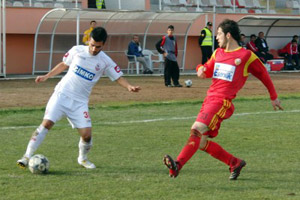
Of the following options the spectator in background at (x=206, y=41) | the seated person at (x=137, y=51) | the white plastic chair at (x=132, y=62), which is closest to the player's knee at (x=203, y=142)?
the seated person at (x=137, y=51)

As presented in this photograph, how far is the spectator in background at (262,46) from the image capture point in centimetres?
2934

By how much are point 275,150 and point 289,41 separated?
24088 mm

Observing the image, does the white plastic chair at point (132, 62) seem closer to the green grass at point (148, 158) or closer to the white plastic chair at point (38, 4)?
the white plastic chair at point (38, 4)

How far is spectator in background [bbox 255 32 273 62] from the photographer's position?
96.3 ft

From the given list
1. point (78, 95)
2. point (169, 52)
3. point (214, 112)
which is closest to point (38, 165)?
point (78, 95)

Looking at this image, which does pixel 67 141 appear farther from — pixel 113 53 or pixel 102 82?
pixel 113 53

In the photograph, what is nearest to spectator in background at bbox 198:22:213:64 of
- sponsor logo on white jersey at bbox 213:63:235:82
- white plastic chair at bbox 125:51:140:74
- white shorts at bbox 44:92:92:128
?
white plastic chair at bbox 125:51:140:74

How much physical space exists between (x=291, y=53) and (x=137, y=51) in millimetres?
8345

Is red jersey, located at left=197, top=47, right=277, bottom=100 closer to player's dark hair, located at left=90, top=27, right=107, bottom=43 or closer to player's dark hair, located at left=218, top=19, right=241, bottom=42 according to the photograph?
player's dark hair, located at left=218, top=19, right=241, bottom=42

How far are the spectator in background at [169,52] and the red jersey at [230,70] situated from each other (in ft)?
41.2

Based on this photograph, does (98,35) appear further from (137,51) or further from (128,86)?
(137,51)

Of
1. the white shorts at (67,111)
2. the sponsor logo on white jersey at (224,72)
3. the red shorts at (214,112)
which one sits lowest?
the white shorts at (67,111)

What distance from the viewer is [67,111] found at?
26.6 feet

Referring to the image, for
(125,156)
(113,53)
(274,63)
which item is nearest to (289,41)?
(274,63)
